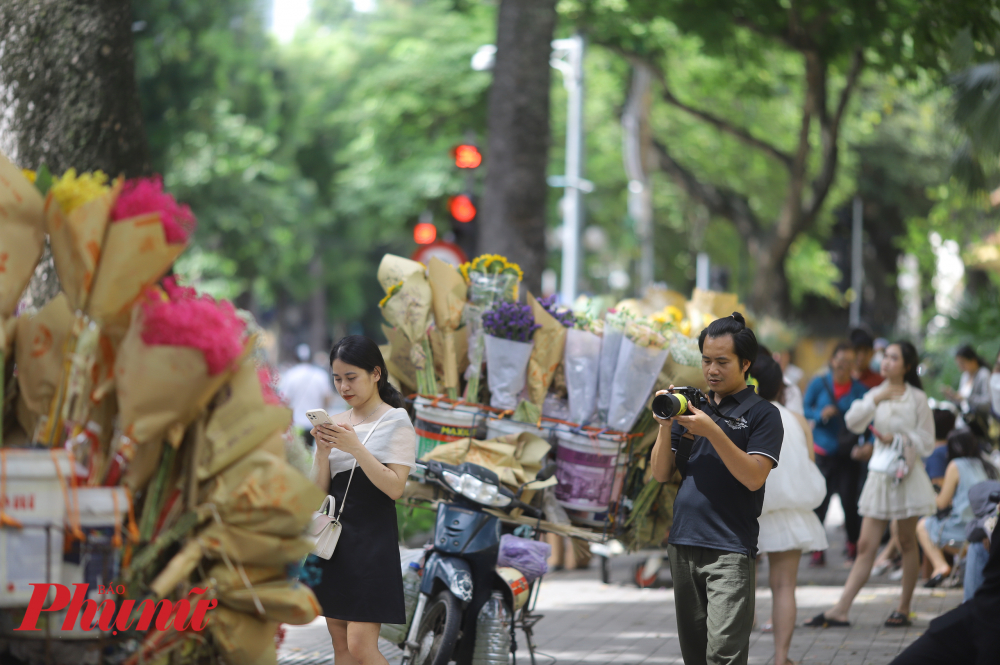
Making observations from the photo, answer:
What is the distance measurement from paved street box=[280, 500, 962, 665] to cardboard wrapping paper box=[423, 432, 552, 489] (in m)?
1.26

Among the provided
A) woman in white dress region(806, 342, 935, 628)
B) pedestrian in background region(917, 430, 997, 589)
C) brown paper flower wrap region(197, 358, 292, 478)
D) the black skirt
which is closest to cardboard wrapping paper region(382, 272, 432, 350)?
the black skirt

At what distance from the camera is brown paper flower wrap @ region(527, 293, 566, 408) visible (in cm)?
570

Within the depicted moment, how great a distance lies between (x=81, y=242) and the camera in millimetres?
2711

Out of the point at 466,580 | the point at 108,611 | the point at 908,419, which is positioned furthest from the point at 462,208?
the point at 108,611

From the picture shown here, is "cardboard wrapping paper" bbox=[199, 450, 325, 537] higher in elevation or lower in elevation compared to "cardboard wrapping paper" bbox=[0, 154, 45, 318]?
lower

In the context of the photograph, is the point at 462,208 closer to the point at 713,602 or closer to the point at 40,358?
the point at 713,602

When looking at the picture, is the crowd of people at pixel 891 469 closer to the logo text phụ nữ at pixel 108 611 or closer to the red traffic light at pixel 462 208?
the logo text phụ nữ at pixel 108 611

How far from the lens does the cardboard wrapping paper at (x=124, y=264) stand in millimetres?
2711

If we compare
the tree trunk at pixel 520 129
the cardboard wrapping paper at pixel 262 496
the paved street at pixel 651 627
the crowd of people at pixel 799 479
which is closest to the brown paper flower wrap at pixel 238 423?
the cardboard wrapping paper at pixel 262 496

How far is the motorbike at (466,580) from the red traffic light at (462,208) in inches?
280

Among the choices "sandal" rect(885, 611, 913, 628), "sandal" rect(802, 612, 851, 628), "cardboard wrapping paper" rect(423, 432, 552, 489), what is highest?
"cardboard wrapping paper" rect(423, 432, 552, 489)

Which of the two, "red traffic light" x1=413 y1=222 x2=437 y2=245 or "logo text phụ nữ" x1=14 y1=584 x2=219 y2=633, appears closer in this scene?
"logo text phụ nữ" x1=14 y1=584 x2=219 y2=633

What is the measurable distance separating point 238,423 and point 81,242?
64 centimetres

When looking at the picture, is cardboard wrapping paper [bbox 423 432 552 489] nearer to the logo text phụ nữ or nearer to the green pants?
the green pants
